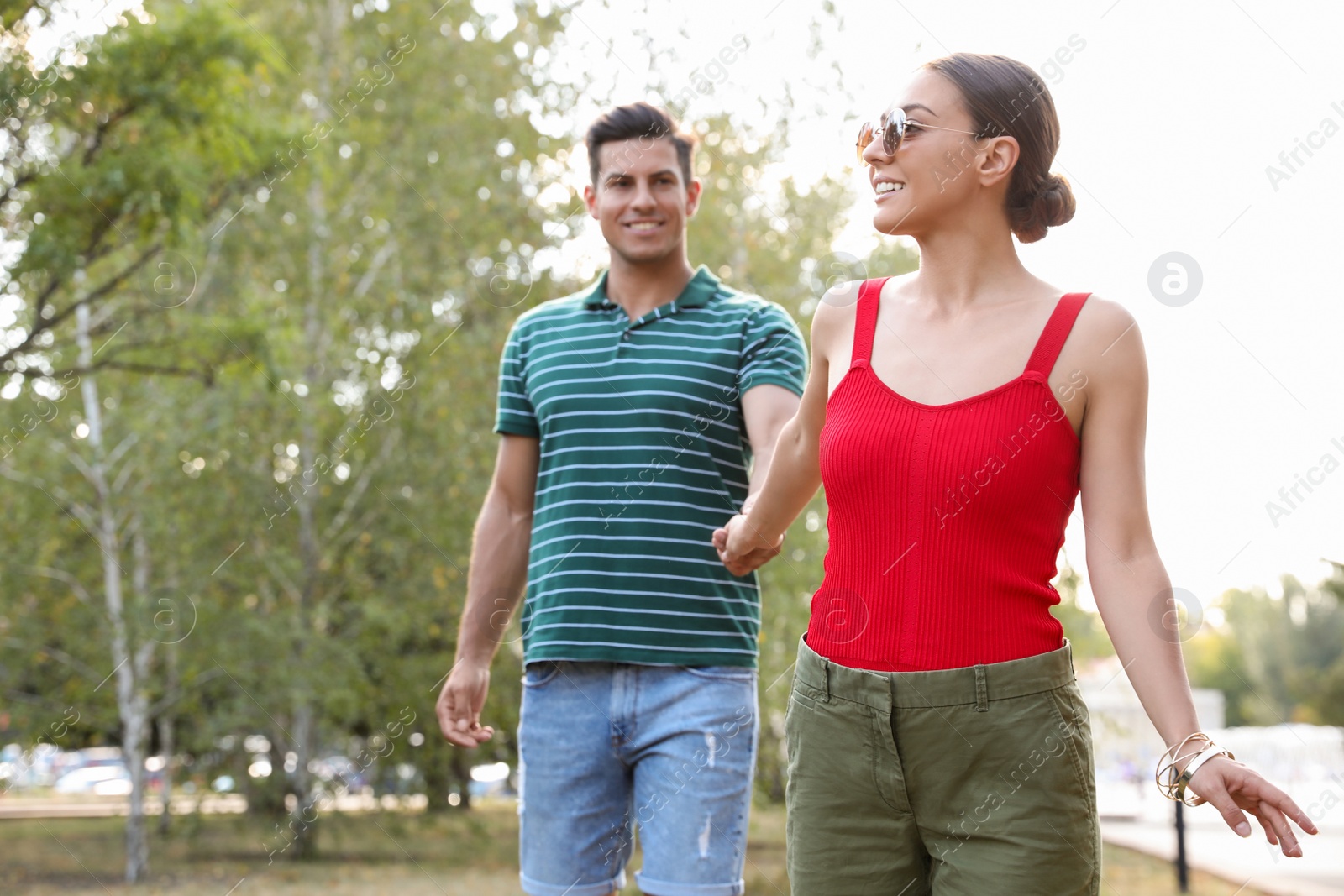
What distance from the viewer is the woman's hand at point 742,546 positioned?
2.22 m

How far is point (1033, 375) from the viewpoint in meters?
1.65

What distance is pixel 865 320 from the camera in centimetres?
187

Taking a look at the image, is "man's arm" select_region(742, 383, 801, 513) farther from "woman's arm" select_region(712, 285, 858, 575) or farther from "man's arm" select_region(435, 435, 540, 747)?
"man's arm" select_region(435, 435, 540, 747)

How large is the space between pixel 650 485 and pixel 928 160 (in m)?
0.97

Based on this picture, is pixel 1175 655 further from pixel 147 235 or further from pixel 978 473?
pixel 147 235

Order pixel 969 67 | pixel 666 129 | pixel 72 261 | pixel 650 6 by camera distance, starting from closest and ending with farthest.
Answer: pixel 969 67, pixel 666 129, pixel 72 261, pixel 650 6

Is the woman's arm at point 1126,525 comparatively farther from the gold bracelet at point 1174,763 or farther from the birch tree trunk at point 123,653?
the birch tree trunk at point 123,653

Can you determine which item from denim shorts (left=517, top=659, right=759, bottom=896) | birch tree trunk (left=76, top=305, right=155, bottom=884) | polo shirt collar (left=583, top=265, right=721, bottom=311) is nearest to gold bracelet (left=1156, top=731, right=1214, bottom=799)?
denim shorts (left=517, top=659, right=759, bottom=896)

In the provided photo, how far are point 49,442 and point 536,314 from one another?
10388 mm

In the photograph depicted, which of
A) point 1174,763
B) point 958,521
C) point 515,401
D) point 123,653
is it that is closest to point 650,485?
point 515,401

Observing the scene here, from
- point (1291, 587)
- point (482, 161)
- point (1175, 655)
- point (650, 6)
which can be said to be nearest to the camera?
point (1175, 655)

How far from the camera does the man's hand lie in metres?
2.65

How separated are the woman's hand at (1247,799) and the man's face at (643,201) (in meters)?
1.64

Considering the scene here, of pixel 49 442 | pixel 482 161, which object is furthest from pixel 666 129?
pixel 49 442
